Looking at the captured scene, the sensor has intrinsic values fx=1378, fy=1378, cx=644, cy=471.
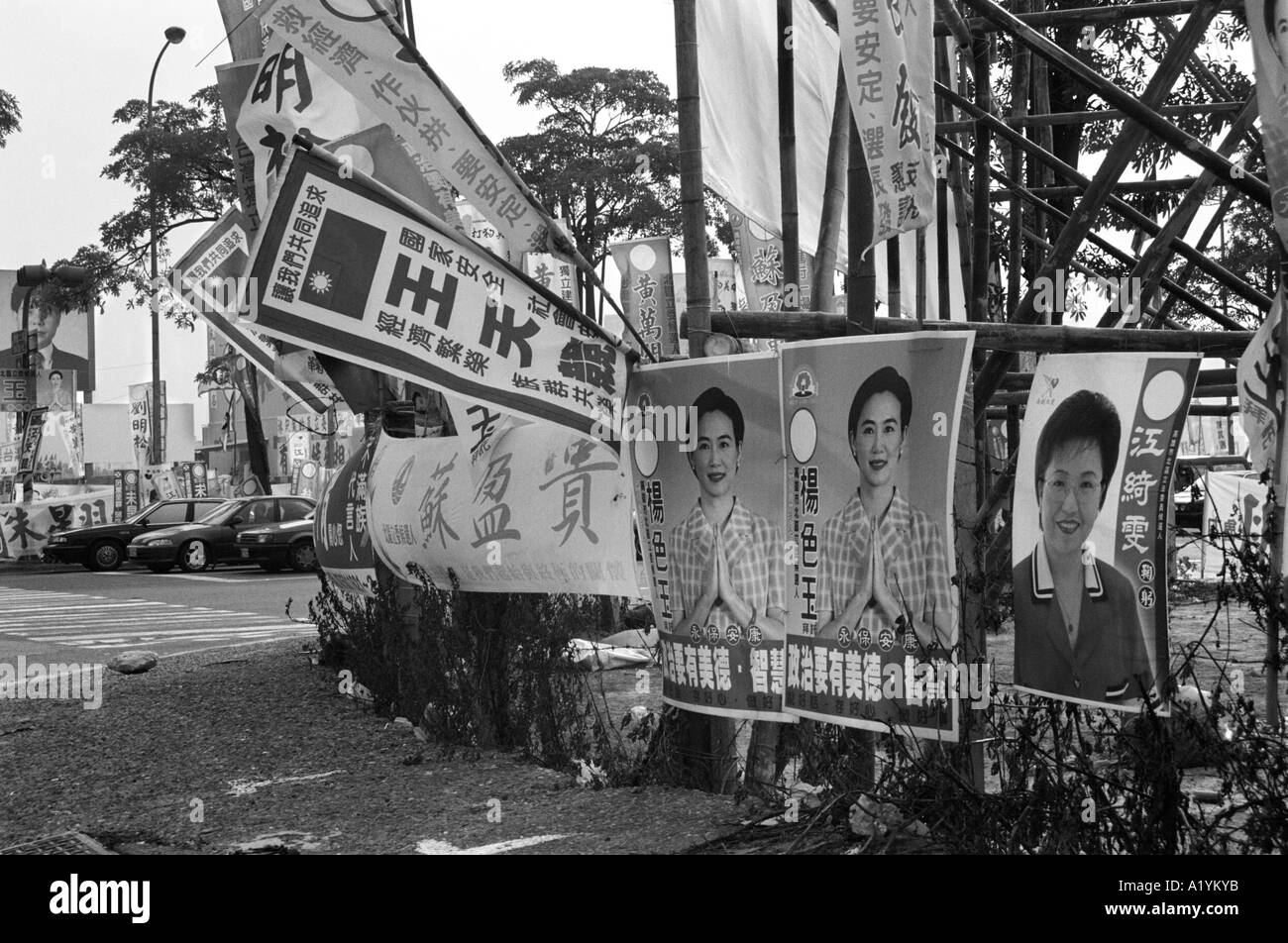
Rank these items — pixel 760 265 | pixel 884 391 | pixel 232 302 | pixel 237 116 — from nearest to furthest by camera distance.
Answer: pixel 884 391
pixel 237 116
pixel 232 302
pixel 760 265

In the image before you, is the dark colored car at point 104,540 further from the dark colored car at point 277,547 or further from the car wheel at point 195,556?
the dark colored car at point 277,547

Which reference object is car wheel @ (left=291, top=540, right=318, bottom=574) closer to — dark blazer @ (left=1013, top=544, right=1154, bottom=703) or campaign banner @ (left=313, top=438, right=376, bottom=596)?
campaign banner @ (left=313, top=438, right=376, bottom=596)

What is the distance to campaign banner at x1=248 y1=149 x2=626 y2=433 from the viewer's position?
559 centimetres

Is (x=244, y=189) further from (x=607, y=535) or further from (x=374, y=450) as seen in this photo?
(x=607, y=535)

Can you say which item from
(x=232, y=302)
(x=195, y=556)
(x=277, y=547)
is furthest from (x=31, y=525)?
(x=232, y=302)

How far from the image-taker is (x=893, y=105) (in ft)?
15.2

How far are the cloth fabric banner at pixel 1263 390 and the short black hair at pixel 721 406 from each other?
1.77 meters

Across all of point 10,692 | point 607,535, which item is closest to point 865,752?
point 607,535

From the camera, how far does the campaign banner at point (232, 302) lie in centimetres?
919

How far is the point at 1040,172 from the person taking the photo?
11.1 meters

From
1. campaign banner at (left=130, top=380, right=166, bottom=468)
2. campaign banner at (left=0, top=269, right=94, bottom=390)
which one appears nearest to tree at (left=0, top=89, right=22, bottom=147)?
campaign banner at (left=0, top=269, right=94, bottom=390)

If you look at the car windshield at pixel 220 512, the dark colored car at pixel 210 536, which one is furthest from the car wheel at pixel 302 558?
the car windshield at pixel 220 512

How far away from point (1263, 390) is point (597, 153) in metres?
22.9

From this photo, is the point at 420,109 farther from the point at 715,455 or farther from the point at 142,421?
the point at 142,421
